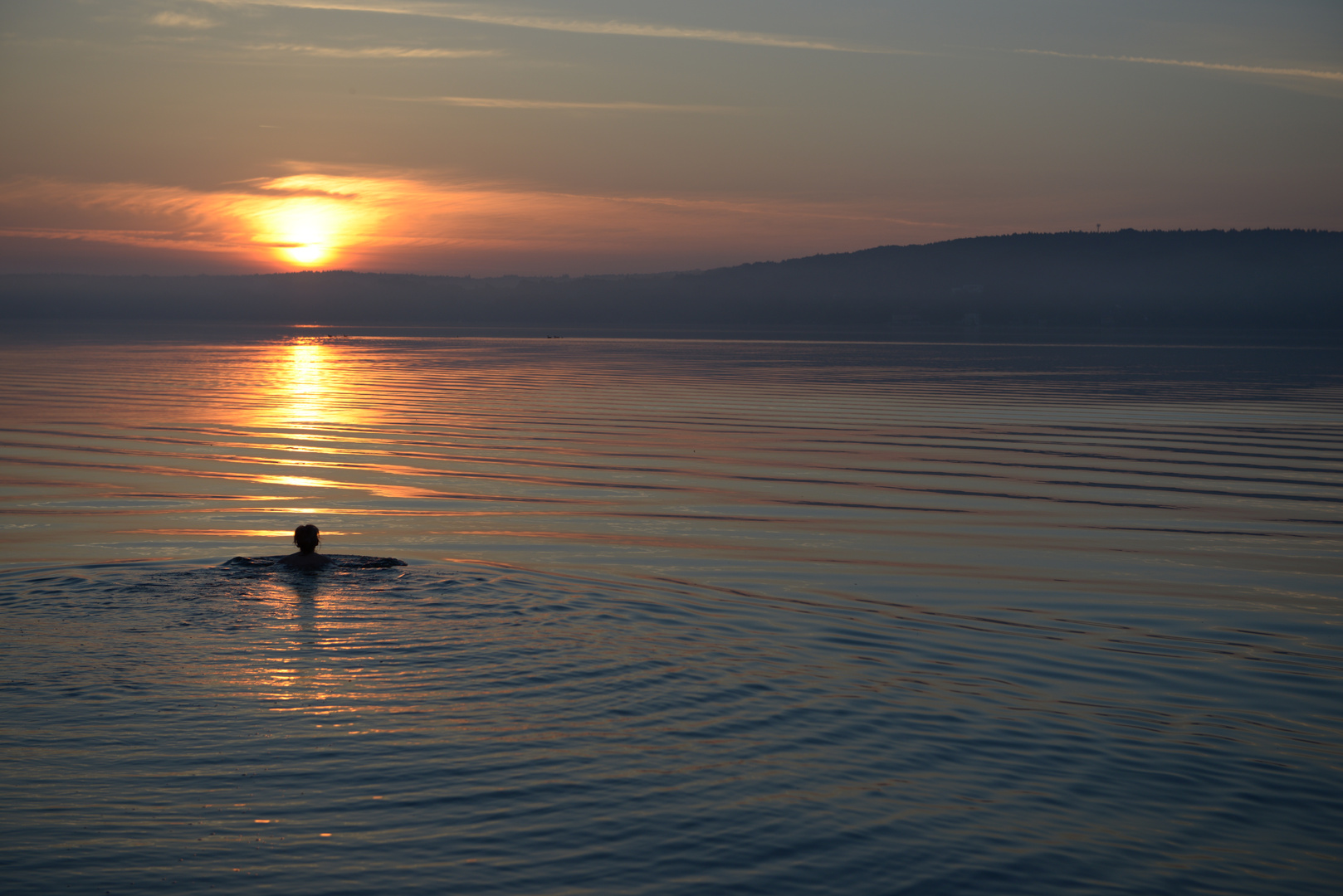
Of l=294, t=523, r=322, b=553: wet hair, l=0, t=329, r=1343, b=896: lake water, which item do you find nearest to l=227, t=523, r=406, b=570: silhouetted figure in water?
l=294, t=523, r=322, b=553: wet hair

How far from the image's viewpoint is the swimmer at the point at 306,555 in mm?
16891

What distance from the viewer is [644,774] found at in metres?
9.71

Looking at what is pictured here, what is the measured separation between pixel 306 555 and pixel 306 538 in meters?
0.40

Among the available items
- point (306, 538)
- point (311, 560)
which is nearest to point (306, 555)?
point (311, 560)

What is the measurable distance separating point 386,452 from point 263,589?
18.0m

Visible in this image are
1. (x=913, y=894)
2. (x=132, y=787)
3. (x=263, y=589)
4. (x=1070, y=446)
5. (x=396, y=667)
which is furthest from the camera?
(x=1070, y=446)

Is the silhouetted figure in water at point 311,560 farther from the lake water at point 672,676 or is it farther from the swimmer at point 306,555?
the lake water at point 672,676

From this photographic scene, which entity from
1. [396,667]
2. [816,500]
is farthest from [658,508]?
[396,667]

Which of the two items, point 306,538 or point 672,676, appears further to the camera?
point 306,538

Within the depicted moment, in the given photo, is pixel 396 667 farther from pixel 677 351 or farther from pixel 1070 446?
pixel 677 351

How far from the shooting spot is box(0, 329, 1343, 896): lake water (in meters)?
8.42

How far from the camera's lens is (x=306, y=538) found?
1688cm

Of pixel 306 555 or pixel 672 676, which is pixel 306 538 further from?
pixel 672 676

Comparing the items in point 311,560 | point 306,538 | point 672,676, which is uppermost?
point 306,538
